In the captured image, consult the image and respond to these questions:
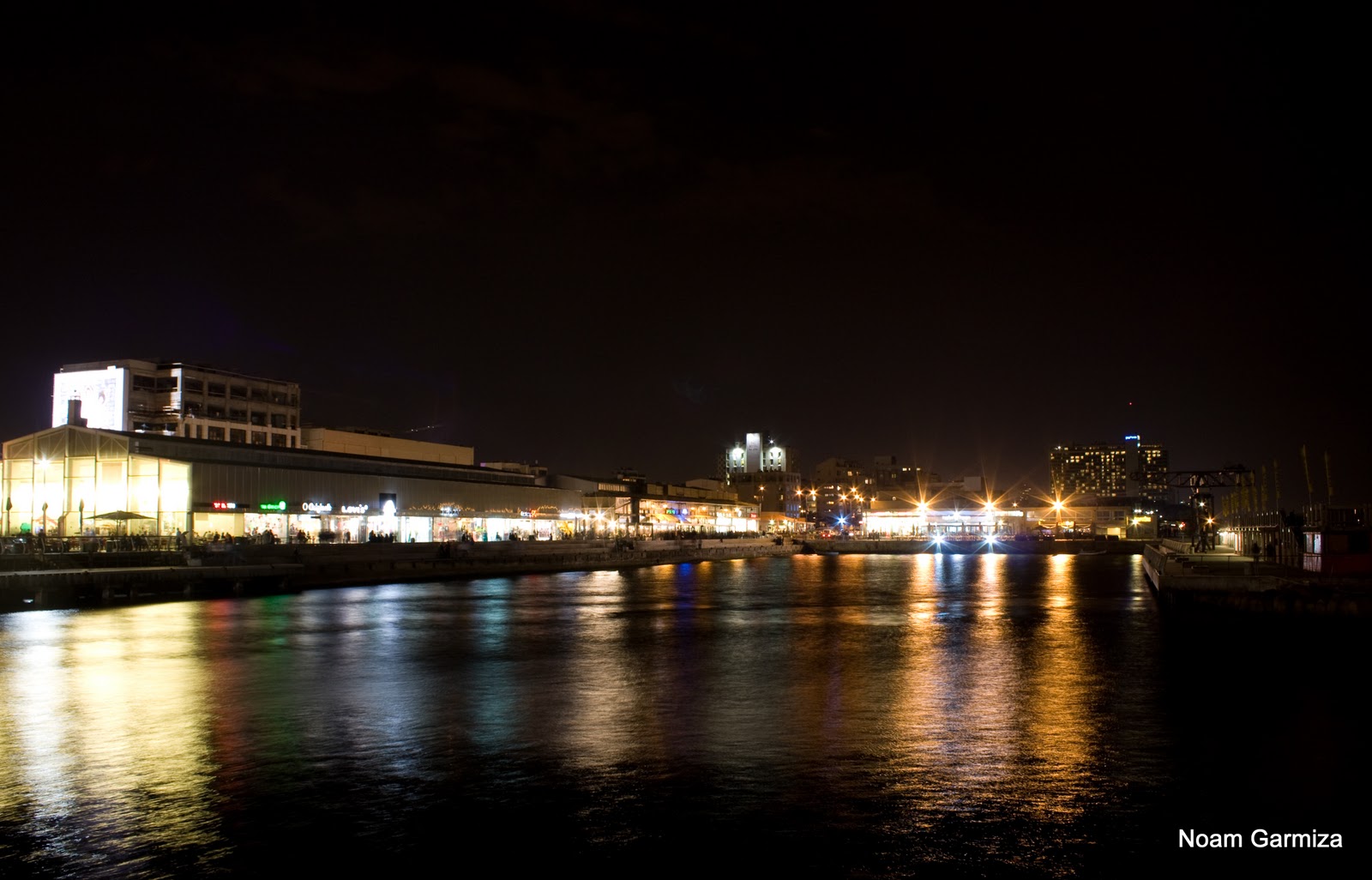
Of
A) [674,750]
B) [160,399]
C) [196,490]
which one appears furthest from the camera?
[160,399]

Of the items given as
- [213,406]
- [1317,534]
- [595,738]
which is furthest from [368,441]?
[595,738]

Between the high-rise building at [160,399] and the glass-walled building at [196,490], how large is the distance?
33.8 metres

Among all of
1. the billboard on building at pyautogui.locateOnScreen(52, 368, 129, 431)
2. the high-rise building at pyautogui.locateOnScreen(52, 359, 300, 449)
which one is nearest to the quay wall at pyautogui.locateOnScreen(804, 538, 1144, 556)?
the high-rise building at pyautogui.locateOnScreen(52, 359, 300, 449)

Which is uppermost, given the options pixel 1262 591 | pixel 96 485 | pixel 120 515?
pixel 96 485

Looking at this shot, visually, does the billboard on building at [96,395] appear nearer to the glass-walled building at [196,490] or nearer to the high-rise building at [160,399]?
the high-rise building at [160,399]

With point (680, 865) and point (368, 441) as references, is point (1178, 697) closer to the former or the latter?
point (680, 865)

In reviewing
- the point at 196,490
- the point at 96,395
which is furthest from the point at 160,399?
the point at 196,490

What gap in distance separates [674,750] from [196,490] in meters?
51.8

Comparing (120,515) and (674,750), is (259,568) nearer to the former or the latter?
(120,515)

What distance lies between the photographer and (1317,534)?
140ft

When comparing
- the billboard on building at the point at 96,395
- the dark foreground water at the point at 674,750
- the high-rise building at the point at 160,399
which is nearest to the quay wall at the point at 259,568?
the dark foreground water at the point at 674,750

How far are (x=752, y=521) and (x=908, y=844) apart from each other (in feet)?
492

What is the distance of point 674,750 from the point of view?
15.5m

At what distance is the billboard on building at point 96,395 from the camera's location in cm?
10119
